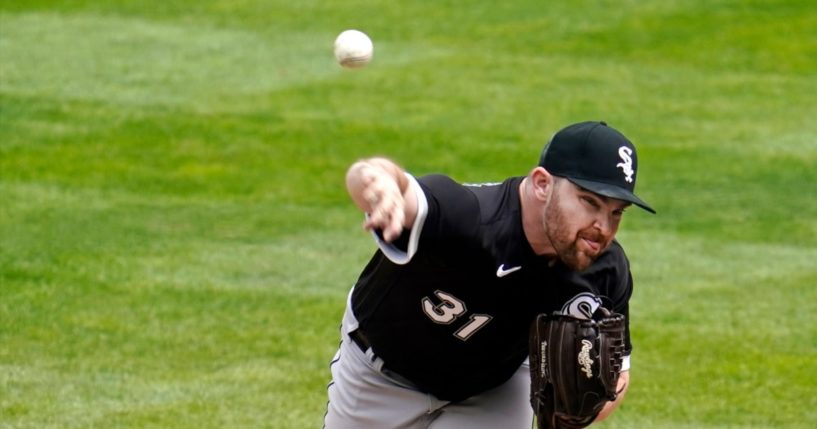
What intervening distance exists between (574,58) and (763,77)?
6.25ft

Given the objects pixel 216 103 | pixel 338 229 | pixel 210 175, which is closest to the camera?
pixel 338 229

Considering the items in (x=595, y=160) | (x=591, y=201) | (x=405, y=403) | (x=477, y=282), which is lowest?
(x=405, y=403)

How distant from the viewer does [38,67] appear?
582 inches

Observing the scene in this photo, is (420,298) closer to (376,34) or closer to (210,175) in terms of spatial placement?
(210,175)

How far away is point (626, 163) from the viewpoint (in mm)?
4500

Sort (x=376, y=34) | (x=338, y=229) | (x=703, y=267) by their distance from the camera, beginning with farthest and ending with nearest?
(x=376, y=34) → (x=338, y=229) → (x=703, y=267)

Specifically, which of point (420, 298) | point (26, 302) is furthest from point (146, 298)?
point (420, 298)

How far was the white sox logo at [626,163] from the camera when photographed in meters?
4.47

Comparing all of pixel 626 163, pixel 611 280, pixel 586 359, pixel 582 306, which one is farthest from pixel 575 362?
pixel 626 163

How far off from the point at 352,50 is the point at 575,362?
10.4ft

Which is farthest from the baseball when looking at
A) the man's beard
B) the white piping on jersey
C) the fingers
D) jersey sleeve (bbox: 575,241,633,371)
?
the fingers

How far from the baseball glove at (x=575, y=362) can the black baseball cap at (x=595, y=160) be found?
42 cm

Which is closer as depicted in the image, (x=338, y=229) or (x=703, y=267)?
(x=703, y=267)

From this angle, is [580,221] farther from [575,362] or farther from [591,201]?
[575,362]
